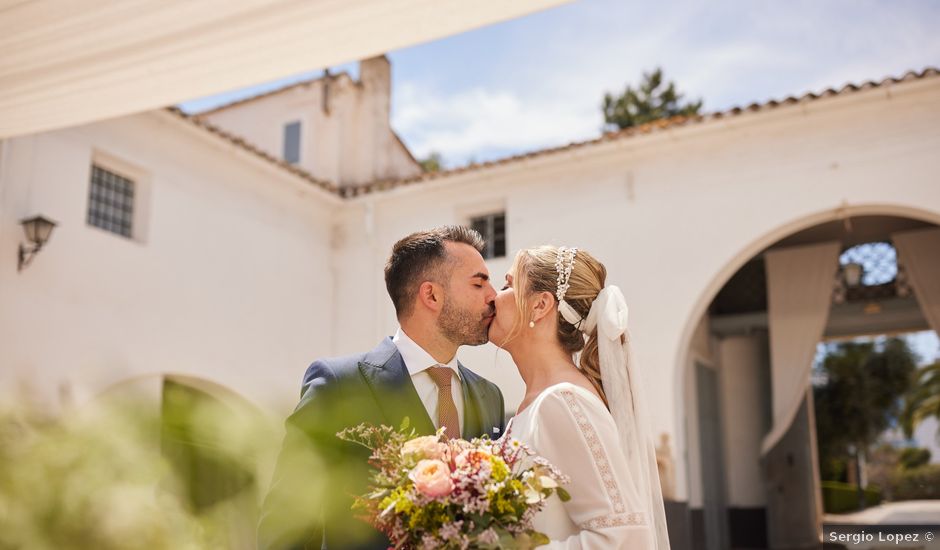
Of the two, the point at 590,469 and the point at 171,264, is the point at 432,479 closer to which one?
the point at 590,469

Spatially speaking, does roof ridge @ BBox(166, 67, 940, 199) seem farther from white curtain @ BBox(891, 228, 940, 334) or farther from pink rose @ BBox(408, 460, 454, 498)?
pink rose @ BBox(408, 460, 454, 498)

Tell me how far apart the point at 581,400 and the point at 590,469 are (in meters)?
0.22

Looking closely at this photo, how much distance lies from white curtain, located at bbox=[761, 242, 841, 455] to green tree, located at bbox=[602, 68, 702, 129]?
36.8 ft

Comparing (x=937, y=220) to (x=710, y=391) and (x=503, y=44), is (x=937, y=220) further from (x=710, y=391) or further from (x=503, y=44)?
(x=503, y=44)

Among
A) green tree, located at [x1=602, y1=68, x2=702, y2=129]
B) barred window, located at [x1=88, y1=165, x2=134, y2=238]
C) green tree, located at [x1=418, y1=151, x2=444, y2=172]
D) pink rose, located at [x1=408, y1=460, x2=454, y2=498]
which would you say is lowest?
pink rose, located at [x1=408, y1=460, x2=454, y2=498]

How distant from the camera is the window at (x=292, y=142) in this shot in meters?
15.1

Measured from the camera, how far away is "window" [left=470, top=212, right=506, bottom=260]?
12172mm

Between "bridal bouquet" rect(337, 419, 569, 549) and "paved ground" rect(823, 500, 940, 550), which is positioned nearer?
"bridal bouquet" rect(337, 419, 569, 549)

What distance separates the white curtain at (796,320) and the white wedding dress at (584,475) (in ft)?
37.3

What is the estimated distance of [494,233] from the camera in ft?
40.1

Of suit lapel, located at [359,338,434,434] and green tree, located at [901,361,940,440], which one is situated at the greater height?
green tree, located at [901,361,940,440]

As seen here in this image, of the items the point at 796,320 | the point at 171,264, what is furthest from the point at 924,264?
the point at 171,264

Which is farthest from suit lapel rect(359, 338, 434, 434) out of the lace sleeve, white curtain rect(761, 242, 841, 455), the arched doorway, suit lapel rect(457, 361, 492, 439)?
white curtain rect(761, 242, 841, 455)

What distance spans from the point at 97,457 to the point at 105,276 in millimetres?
9238
